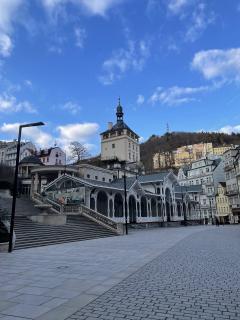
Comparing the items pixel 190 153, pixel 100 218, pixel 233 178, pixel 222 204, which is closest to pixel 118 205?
pixel 100 218

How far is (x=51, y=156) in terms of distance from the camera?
9762cm

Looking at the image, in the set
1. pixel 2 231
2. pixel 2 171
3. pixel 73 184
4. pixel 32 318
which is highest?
pixel 2 171

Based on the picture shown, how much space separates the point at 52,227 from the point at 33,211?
7063mm

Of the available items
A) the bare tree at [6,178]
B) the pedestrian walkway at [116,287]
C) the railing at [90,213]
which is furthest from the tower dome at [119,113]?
the pedestrian walkway at [116,287]

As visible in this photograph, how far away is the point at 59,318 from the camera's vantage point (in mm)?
5531

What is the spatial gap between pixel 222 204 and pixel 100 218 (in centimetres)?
5873

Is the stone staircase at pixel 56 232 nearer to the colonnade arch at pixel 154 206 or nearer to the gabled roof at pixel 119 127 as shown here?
the colonnade arch at pixel 154 206

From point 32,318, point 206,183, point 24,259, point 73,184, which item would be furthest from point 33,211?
point 206,183

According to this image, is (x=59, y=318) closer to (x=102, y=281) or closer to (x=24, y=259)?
(x=102, y=281)

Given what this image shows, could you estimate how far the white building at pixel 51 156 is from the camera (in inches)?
3816

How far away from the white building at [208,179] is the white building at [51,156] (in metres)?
41.0

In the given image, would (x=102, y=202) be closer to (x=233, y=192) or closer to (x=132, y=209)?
(x=132, y=209)

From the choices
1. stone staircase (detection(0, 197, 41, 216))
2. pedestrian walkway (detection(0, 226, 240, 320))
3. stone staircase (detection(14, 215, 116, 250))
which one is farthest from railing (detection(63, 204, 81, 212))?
pedestrian walkway (detection(0, 226, 240, 320))

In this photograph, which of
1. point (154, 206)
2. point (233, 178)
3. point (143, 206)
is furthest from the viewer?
point (233, 178)
